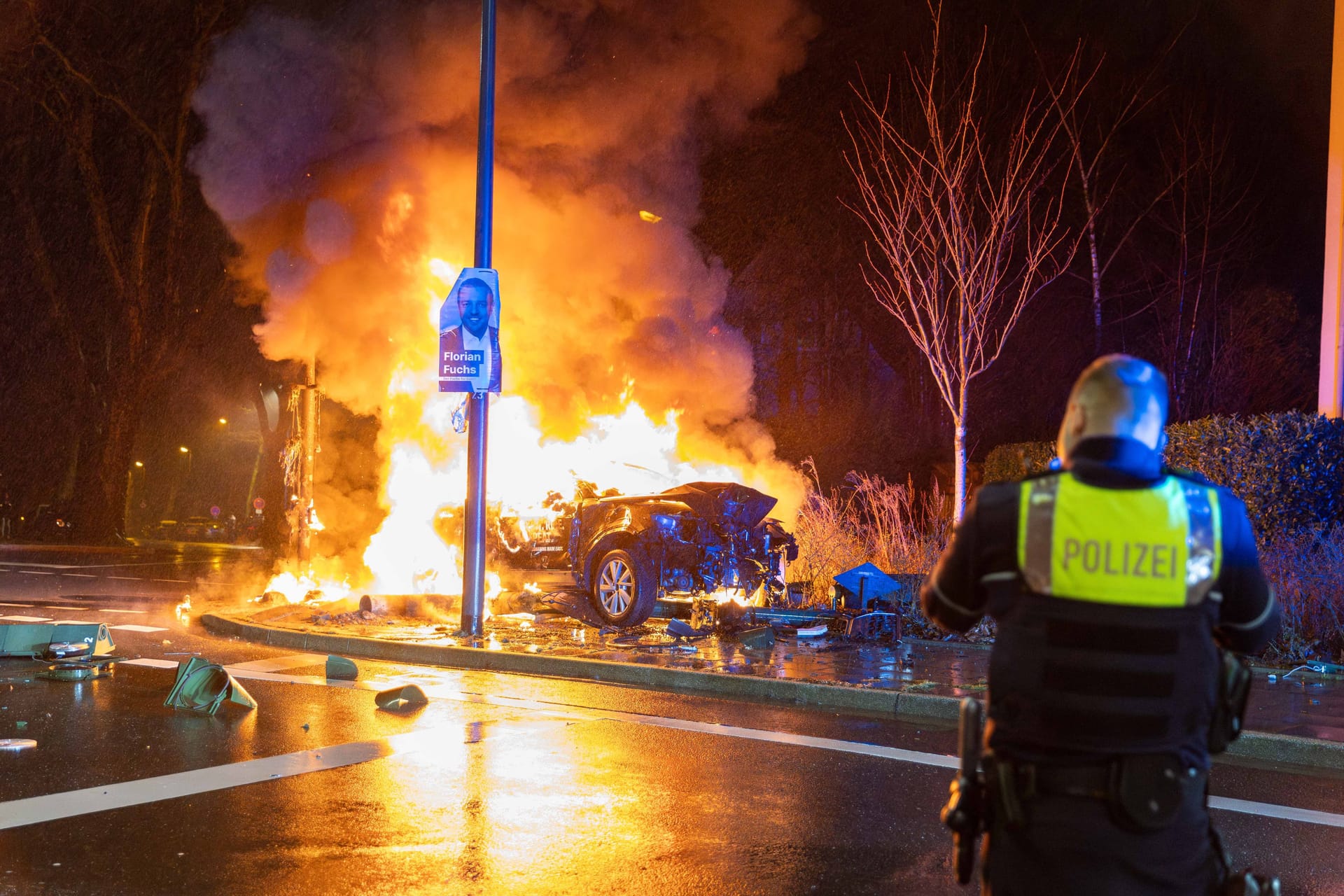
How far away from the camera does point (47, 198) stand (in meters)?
31.9

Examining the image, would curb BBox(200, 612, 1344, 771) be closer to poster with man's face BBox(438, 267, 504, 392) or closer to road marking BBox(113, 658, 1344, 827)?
road marking BBox(113, 658, 1344, 827)

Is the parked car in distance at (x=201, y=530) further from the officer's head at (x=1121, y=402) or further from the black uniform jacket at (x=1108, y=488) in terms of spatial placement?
the officer's head at (x=1121, y=402)

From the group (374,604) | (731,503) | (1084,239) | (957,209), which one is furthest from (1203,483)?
(1084,239)

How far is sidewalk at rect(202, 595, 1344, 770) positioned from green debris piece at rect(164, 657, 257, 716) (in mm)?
2793

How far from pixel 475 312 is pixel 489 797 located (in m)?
7.01

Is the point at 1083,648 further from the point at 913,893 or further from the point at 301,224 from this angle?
the point at 301,224

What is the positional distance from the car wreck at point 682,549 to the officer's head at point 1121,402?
9.70 meters

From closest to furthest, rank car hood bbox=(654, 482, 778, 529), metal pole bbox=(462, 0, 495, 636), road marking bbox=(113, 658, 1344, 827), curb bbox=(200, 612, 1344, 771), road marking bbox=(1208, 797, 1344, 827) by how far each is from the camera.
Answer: road marking bbox=(1208, 797, 1344, 827), road marking bbox=(113, 658, 1344, 827), curb bbox=(200, 612, 1344, 771), metal pole bbox=(462, 0, 495, 636), car hood bbox=(654, 482, 778, 529)

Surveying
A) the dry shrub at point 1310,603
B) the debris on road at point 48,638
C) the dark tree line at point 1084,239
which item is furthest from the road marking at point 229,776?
the dark tree line at point 1084,239

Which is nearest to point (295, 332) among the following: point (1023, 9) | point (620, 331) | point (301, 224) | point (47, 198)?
point (301, 224)

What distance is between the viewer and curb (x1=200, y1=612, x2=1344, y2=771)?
7324 mm

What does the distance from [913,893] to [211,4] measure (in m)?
27.6

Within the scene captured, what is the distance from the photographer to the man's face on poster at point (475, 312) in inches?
482

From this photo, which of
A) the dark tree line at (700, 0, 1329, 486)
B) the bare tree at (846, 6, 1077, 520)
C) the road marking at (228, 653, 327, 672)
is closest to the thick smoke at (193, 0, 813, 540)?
the dark tree line at (700, 0, 1329, 486)
